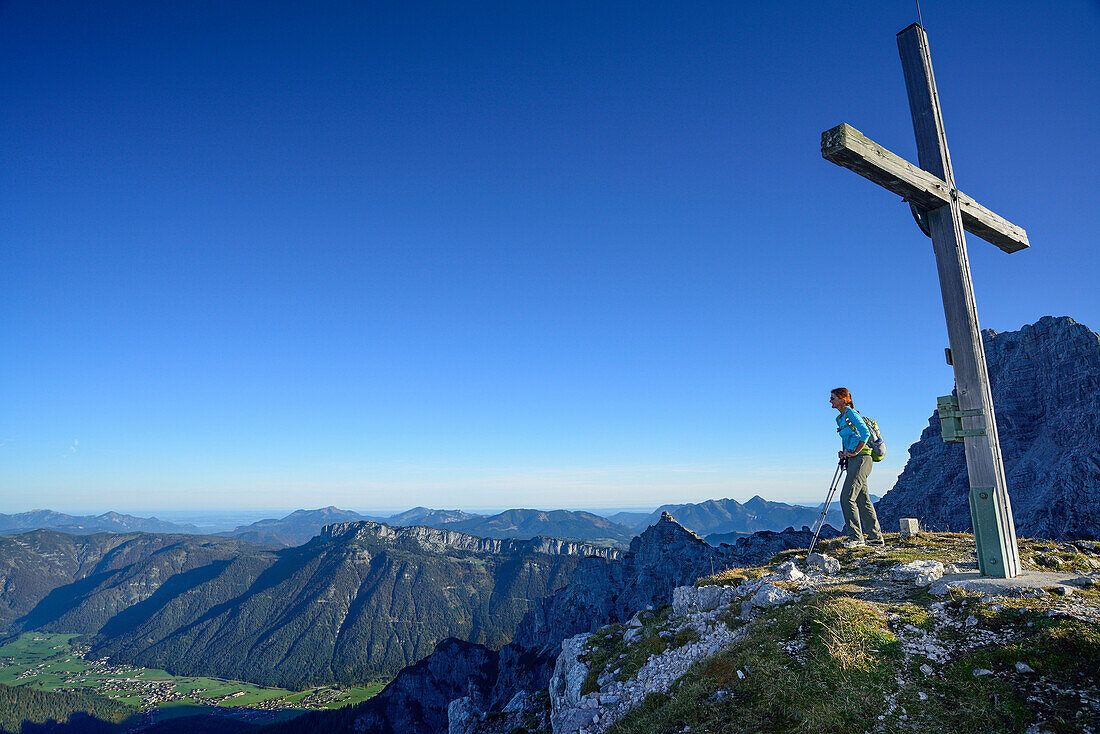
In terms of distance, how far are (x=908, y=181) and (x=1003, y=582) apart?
26.4 feet

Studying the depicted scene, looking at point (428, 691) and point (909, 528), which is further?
point (428, 691)

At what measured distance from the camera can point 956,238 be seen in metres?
11.0

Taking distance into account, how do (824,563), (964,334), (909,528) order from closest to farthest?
(964,334), (824,563), (909,528)

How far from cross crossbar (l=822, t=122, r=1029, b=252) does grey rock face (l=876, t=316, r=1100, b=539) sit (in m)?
71.5

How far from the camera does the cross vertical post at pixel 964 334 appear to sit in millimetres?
10227

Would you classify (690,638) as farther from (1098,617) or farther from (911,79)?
(911,79)

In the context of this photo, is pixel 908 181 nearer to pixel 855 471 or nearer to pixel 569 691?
pixel 855 471

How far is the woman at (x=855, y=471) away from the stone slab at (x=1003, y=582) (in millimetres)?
4331

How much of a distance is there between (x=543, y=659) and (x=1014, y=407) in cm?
11472

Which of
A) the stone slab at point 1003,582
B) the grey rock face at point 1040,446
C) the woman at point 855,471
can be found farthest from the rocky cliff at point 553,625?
the stone slab at point 1003,582

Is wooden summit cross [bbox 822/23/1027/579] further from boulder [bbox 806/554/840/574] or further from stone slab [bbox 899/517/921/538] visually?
stone slab [bbox 899/517/921/538]

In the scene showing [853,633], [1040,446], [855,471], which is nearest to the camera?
[853,633]

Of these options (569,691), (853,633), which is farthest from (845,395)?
(569,691)

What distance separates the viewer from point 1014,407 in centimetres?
8456
